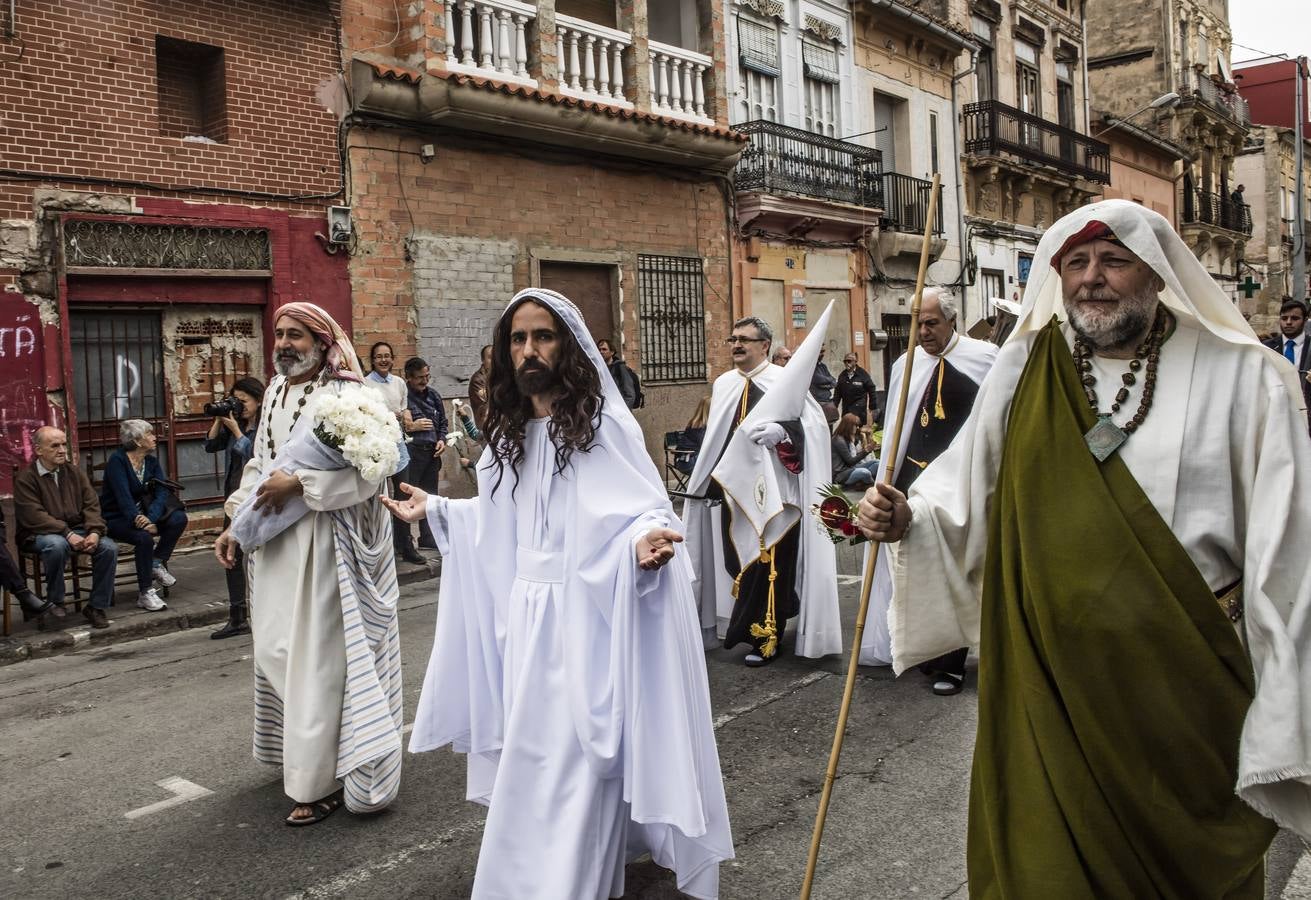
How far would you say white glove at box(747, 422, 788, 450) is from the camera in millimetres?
6785

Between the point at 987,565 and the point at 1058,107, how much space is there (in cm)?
3153

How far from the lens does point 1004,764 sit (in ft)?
9.08

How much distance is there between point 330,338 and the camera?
4973 millimetres

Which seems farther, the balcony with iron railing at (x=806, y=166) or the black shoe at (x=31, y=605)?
the balcony with iron railing at (x=806, y=166)

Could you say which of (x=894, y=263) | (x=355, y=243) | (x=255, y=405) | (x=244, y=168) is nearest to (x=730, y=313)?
(x=894, y=263)

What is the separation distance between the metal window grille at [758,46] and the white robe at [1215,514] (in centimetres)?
1727

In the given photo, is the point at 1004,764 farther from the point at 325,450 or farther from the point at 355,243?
the point at 355,243

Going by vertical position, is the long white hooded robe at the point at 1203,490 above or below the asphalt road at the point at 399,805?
above

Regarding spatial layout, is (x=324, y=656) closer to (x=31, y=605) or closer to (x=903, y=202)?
(x=31, y=605)

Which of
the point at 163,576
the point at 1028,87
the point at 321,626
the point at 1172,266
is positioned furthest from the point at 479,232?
the point at 1028,87

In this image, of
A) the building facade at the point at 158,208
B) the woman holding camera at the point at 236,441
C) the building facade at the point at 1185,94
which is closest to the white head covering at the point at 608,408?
the woman holding camera at the point at 236,441

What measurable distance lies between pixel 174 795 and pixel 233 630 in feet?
11.9

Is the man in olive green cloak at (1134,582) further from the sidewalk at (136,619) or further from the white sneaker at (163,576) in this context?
Result: the white sneaker at (163,576)

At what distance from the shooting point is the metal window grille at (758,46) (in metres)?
19.2
